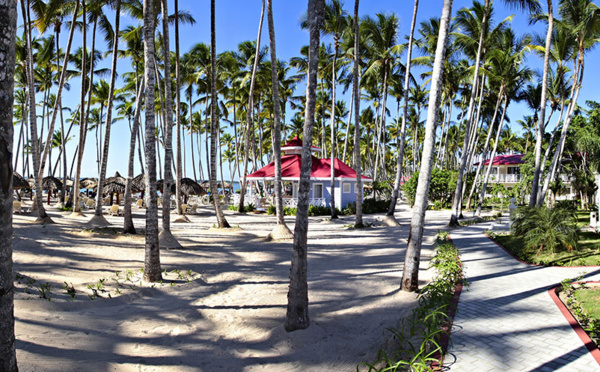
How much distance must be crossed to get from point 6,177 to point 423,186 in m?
6.53

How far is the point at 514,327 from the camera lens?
5520 mm

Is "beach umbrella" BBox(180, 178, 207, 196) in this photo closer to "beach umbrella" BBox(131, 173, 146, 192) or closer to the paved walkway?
"beach umbrella" BBox(131, 173, 146, 192)

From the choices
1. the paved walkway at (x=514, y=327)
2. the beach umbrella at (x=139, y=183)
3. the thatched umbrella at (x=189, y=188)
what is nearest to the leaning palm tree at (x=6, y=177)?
the paved walkway at (x=514, y=327)

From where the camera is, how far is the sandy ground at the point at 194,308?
5039 mm

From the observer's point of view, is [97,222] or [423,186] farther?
[97,222]

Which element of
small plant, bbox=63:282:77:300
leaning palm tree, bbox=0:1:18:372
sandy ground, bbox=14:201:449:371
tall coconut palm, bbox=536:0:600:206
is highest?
tall coconut palm, bbox=536:0:600:206

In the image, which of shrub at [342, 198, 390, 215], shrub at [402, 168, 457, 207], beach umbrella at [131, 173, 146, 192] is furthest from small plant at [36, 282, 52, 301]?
Result: shrub at [402, 168, 457, 207]

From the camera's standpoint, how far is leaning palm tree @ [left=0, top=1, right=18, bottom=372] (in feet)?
9.04

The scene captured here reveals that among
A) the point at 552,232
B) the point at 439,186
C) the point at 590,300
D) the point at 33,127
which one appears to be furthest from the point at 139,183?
the point at 590,300

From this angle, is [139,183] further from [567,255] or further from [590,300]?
[590,300]

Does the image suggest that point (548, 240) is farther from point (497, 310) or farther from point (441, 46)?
point (441, 46)

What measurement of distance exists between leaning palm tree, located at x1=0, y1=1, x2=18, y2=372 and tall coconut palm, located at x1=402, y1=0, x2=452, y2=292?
626cm

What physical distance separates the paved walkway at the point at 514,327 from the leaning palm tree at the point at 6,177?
14.0 feet

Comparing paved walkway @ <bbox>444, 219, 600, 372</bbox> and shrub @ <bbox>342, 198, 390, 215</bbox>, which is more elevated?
shrub @ <bbox>342, 198, 390, 215</bbox>
